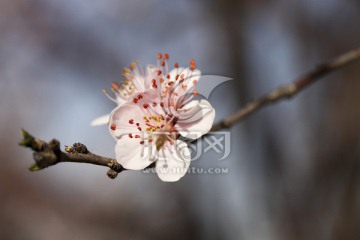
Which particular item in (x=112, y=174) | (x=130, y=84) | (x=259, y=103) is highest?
(x=130, y=84)

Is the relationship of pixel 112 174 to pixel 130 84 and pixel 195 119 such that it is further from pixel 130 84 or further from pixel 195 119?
pixel 130 84

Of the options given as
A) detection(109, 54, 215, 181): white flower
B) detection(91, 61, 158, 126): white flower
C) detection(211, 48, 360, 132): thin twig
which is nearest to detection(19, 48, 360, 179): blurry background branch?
detection(211, 48, 360, 132): thin twig

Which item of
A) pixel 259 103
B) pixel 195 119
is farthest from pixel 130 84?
pixel 259 103

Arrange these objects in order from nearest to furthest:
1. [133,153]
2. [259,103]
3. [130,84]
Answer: [259,103] → [133,153] → [130,84]

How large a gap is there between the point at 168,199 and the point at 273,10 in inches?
81.2

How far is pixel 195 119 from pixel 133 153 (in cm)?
19

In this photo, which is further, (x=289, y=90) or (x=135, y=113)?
(x=135, y=113)

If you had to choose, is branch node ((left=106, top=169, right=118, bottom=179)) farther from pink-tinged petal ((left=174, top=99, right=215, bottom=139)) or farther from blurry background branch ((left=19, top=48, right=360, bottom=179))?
pink-tinged petal ((left=174, top=99, right=215, bottom=139))

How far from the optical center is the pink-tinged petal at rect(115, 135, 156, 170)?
3.10 ft

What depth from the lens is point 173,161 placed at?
0.99 metres

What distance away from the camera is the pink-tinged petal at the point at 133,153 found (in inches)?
37.1

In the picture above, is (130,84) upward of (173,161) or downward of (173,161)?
upward

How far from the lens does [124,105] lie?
100 cm

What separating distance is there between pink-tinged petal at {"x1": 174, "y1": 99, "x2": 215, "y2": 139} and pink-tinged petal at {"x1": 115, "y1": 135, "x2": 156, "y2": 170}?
102mm
